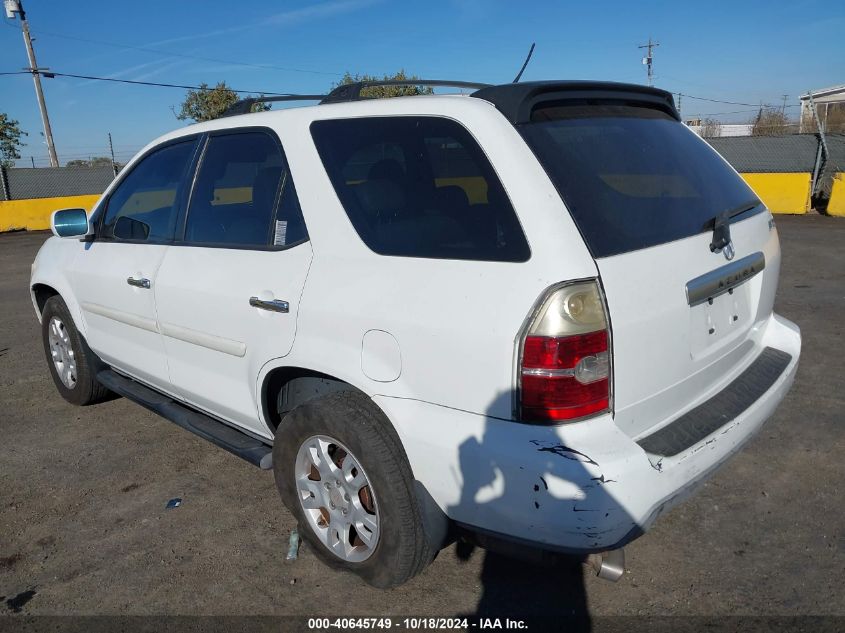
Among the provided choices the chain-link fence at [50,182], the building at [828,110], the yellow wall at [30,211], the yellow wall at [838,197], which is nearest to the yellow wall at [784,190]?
the yellow wall at [838,197]

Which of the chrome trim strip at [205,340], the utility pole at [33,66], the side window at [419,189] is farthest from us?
the utility pole at [33,66]

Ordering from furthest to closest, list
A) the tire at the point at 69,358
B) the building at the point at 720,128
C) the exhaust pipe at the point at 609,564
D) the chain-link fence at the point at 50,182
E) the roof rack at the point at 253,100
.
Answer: the building at the point at 720,128 → the chain-link fence at the point at 50,182 → the tire at the point at 69,358 → the roof rack at the point at 253,100 → the exhaust pipe at the point at 609,564

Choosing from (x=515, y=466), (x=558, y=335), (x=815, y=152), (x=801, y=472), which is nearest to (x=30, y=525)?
(x=515, y=466)

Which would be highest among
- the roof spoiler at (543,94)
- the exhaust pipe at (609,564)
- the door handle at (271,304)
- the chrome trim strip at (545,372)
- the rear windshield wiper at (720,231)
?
the roof spoiler at (543,94)

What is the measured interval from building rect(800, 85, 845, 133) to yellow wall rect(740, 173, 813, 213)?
40.3ft

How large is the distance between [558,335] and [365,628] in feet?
4.43

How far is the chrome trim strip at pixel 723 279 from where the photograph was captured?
229cm

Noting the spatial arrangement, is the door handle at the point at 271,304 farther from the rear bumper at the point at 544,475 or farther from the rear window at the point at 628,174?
the rear window at the point at 628,174

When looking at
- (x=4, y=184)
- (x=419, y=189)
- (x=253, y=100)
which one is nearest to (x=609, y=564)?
(x=419, y=189)

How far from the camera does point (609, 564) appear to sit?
241 cm

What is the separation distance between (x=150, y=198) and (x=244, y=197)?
979mm

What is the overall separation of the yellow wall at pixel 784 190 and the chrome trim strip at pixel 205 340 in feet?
47.9

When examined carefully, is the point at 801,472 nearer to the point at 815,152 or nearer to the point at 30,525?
the point at 30,525

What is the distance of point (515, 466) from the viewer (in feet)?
6.59
